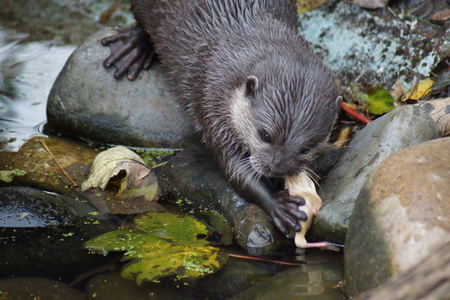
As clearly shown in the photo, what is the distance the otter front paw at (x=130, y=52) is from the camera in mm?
4129

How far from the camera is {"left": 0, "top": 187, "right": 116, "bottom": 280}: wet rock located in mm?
2732

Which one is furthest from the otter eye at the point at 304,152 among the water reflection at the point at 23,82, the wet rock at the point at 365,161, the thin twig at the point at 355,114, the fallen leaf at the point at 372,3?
the fallen leaf at the point at 372,3

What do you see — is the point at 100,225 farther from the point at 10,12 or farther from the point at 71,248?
the point at 10,12

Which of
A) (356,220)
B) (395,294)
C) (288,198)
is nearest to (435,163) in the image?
(356,220)

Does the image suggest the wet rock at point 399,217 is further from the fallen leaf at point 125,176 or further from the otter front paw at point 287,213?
the fallen leaf at point 125,176

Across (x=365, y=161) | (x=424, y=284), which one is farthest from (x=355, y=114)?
(x=424, y=284)

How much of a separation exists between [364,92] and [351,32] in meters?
0.67

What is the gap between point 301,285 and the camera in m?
2.61

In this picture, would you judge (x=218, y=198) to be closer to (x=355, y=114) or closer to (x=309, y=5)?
(x=355, y=114)

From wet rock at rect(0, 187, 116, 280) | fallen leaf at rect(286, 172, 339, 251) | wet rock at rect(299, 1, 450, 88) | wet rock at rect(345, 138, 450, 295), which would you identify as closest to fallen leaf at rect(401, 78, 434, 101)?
wet rock at rect(299, 1, 450, 88)

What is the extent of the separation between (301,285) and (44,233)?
1.33m

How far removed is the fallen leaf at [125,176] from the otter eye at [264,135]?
911 millimetres

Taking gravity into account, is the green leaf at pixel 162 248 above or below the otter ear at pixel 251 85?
below

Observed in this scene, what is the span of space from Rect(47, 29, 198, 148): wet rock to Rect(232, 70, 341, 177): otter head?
1206mm
